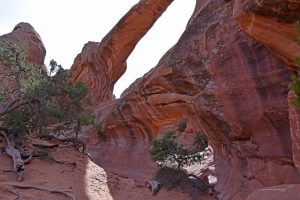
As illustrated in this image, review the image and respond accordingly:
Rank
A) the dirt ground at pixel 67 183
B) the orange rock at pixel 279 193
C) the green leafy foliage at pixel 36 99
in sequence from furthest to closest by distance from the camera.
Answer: the green leafy foliage at pixel 36 99
the dirt ground at pixel 67 183
the orange rock at pixel 279 193

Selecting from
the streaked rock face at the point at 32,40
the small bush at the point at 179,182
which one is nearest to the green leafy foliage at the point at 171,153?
the small bush at the point at 179,182

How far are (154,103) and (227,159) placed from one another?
759 centimetres

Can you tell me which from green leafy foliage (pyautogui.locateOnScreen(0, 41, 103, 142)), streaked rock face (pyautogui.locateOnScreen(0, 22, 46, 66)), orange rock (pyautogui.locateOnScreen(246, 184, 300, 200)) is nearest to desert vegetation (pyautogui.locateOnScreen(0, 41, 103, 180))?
green leafy foliage (pyautogui.locateOnScreen(0, 41, 103, 142))

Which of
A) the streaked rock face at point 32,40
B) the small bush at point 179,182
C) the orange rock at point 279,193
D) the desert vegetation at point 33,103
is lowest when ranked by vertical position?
the small bush at point 179,182

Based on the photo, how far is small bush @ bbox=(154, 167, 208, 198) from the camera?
52.6 ft

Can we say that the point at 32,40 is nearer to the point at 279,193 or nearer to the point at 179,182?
the point at 179,182

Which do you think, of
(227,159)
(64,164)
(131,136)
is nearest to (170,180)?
(227,159)

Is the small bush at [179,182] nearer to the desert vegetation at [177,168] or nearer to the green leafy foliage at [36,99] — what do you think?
the desert vegetation at [177,168]

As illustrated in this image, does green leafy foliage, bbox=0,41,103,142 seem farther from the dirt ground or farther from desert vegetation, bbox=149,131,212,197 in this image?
desert vegetation, bbox=149,131,212,197

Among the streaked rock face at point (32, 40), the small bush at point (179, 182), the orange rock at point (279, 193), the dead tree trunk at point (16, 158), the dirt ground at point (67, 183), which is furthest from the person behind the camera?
the streaked rock face at point (32, 40)

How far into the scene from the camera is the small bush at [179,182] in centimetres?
1605

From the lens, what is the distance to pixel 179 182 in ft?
55.4

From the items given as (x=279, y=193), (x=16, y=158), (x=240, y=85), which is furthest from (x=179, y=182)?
(x=279, y=193)

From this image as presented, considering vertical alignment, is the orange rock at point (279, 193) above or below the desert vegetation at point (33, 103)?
below
